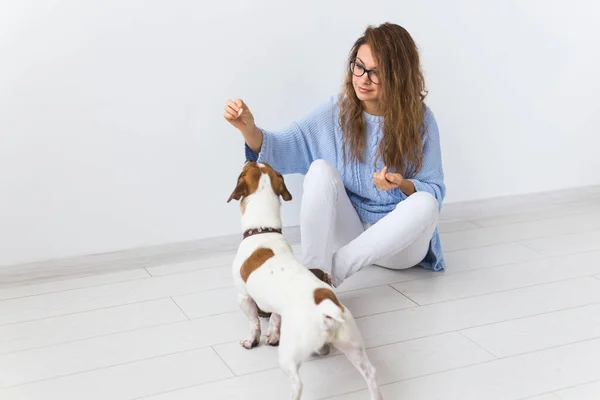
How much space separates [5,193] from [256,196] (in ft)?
2.68

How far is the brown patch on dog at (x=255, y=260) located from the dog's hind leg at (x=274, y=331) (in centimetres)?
15

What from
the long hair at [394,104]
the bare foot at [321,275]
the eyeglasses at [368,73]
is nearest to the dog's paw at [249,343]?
the bare foot at [321,275]

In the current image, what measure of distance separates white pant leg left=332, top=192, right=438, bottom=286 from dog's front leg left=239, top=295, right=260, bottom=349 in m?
0.31

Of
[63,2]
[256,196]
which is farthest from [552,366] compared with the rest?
[63,2]

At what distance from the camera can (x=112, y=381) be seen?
5.57 feet

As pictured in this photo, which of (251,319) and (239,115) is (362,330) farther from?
(239,115)

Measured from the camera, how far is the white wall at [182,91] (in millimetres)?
2197

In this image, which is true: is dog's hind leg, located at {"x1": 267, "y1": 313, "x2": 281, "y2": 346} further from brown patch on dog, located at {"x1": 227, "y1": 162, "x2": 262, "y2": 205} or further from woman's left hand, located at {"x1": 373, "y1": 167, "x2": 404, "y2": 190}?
woman's left hand, located at {"x1": 373, "y1": 167, "x2": 404, "y2": 190}

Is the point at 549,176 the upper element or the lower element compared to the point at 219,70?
lower

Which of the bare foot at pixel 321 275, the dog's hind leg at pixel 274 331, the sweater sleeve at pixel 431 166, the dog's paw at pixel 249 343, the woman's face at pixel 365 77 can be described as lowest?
the dog's paw at pixel 249 343

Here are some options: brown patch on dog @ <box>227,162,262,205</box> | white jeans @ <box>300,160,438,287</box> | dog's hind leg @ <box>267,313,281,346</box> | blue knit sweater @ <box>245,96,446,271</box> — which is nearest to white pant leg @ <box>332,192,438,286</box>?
white jeans @ <box>300,160,438,287</box>

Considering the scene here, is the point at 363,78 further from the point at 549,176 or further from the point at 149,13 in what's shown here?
the point at 549,176

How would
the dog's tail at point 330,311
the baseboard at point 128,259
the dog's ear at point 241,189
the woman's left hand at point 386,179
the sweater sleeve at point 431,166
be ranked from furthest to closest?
1. the baseboard at point 128,259
2. the sweater sleeve at point 431,166
3. the woman's left hand at point 386,179
4. the dog's ear at point 241,189
5. the dog's tail at point 330,311

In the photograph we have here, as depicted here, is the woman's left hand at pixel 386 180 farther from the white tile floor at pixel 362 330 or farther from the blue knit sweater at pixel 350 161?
the white tile floor at pixel 362 330
